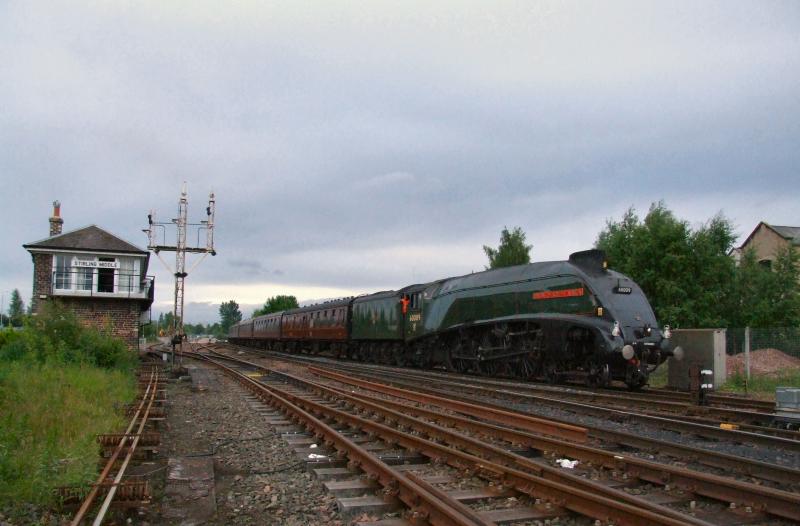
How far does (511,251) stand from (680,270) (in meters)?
19.1

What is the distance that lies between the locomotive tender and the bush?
10111mm

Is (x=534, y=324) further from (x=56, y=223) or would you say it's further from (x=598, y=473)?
(x=56, y=223)

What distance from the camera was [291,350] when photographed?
44.4 metres

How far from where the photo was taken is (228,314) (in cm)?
17662

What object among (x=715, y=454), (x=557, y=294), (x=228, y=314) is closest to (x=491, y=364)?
(x=557, y=294)

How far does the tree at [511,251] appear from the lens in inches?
1890

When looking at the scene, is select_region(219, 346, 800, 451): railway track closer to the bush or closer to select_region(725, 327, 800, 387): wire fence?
select_region(725, 327, 800, 387): wire fence

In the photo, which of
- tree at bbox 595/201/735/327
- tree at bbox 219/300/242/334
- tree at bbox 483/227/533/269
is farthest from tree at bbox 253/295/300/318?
tree at bbox 595/201/735/327

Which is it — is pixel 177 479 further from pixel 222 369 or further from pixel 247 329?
pixel 247 329

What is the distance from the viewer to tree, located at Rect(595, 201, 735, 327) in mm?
29750

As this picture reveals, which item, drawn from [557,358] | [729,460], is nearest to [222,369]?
[557,358]

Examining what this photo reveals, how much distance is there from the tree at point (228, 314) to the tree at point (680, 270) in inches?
5475

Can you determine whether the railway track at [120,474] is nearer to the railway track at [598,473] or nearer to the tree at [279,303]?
the railway track at [598,473]

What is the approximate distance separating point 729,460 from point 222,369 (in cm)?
2101
